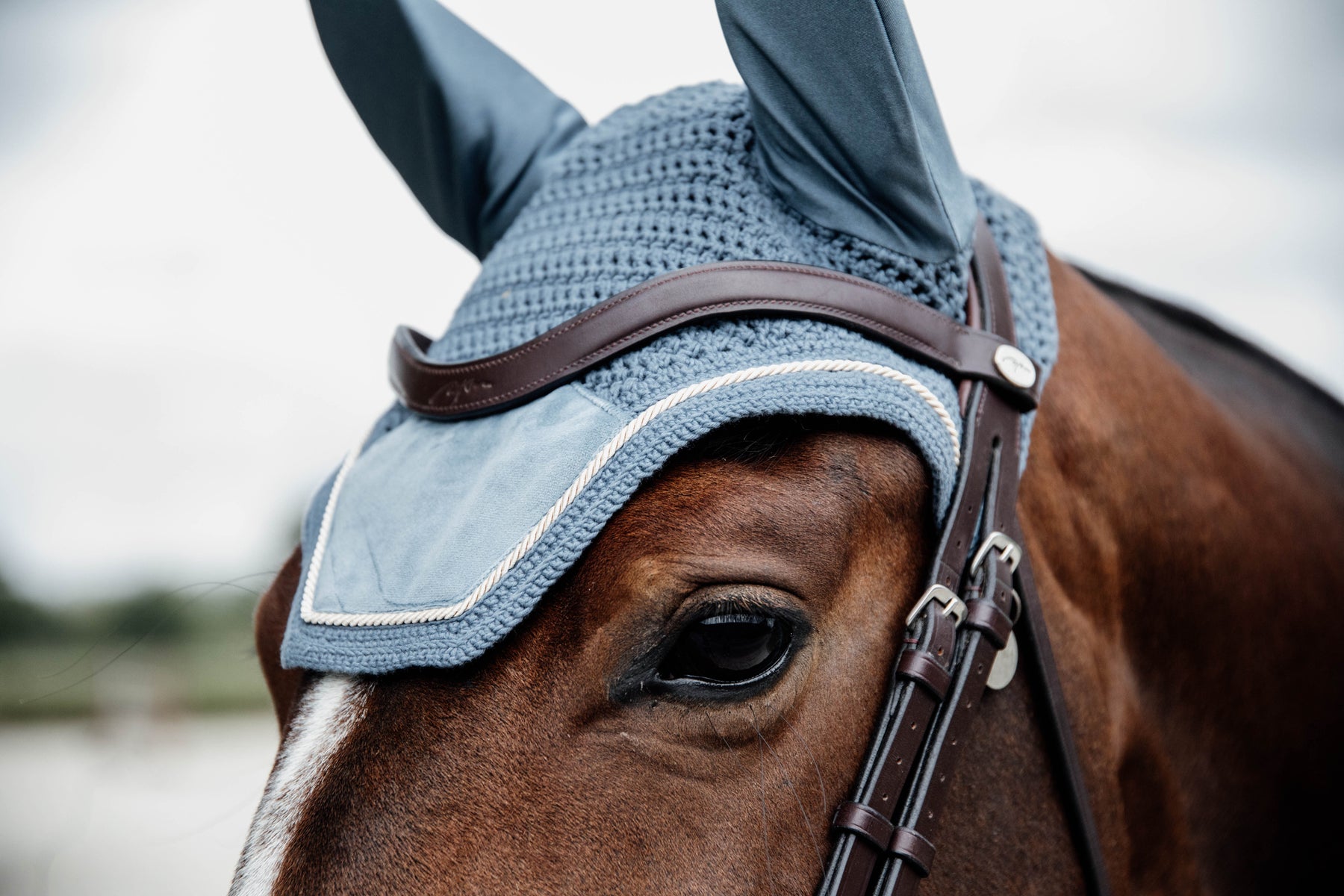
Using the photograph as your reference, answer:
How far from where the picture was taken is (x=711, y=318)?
0.96 metres

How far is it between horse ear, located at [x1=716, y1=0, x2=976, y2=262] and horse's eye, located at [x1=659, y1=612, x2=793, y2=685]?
1.46 feet

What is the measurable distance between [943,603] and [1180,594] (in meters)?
0.55

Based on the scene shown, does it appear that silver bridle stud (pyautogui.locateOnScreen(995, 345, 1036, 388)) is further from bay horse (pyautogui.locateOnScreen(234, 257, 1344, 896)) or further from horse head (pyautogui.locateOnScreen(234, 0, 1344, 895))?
bay horse (pyautogui.locateOnScreen(234, 257, 1344, 896))

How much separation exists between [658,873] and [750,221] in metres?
0.67

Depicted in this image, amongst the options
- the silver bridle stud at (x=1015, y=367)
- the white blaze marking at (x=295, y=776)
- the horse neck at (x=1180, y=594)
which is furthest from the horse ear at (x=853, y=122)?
the white blaze marking at (x=295, y=776)

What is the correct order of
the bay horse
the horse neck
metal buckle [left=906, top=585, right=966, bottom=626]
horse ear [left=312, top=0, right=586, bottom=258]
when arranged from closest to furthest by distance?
1. the bay horse
2. metal buckle [left=906, top=585, right=966, bottom=626]
3. the horse neck
4. horse ear [left=312, top=0, right=586, bottom=258]

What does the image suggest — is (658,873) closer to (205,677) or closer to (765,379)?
(765,379)

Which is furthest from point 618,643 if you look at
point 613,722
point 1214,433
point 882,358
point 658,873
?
point 1214,433

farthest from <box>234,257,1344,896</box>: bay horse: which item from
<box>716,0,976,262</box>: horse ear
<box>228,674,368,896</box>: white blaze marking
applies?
<box>716,0,976,262</box>: horse ear

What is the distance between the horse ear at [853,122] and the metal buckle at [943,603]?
1.18 ft

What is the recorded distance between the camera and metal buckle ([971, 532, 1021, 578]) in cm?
98

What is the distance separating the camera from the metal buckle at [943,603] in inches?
37.3

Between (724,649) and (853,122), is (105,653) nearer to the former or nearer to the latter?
(724,649)

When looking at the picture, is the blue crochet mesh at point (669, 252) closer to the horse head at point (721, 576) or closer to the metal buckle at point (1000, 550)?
the horse head at point (721, 576)
